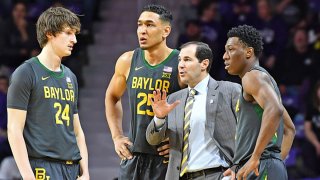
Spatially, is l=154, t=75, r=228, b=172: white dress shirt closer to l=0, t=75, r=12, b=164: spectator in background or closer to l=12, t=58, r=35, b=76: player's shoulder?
l=12, t=58, r=35, b=76: player's shoulder

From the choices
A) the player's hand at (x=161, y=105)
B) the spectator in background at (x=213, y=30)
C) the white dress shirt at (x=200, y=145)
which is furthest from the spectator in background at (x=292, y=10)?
the player's hand at (x=161, y=105)

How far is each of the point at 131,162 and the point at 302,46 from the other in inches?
230

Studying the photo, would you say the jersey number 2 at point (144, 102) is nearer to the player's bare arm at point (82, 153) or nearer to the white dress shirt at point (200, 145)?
the white dress shirt at point (200, 145)

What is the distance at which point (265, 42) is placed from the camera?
42.5ft

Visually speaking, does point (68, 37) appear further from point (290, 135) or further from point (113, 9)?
point (113, 9)

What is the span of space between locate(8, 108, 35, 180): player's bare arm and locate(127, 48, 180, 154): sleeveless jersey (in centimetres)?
143

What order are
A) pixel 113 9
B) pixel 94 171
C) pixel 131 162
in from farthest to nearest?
pixel 113 9
pixel 94 171
pixel 131 162

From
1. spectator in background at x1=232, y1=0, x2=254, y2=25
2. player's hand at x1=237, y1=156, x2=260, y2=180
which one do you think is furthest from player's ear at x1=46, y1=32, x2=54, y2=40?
spectator in background at x1=232, y1=0, x2=254, y2=25

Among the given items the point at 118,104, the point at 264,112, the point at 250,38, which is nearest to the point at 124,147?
the point at 118,104

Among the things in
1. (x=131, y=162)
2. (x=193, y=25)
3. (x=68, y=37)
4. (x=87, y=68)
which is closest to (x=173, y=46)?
(x=193, y=25)

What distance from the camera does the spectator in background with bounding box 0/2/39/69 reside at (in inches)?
492

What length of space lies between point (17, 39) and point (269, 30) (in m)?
3.97

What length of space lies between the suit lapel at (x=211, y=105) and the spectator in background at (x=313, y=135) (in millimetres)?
4730

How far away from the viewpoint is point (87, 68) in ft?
44.2
